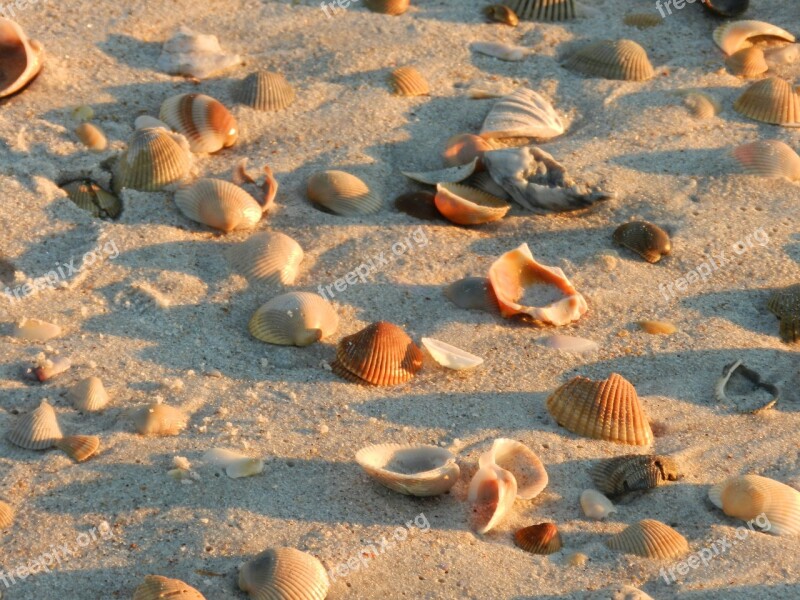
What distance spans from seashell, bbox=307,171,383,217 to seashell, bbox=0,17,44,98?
1.68 metres

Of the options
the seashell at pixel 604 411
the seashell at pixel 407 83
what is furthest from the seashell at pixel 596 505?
the seashell at pixel 407 83

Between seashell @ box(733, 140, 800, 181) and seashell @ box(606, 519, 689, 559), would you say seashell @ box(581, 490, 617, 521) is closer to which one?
seashell @ box(606, 519, 689, 559)

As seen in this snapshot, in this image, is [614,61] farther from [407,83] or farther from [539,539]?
[539,539]

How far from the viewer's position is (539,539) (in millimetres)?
3615

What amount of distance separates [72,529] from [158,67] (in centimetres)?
327

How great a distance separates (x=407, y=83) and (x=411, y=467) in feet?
9.39

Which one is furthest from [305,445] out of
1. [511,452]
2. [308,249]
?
[308,249]

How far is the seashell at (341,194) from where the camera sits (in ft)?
17.2

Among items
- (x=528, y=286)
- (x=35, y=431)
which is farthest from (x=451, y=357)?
(x=35, y=431)

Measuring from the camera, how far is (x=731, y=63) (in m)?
6.44

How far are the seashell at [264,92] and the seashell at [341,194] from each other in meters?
0.72

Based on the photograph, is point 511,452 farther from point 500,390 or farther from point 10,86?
point 10,86

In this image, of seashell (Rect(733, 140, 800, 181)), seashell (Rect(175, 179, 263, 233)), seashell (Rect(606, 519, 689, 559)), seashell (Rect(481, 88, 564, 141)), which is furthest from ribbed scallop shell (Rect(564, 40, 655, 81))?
seashell (Rect(606, 519, 689, 559))

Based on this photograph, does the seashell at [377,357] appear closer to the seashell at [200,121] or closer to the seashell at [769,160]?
the seashell at [200,121]
